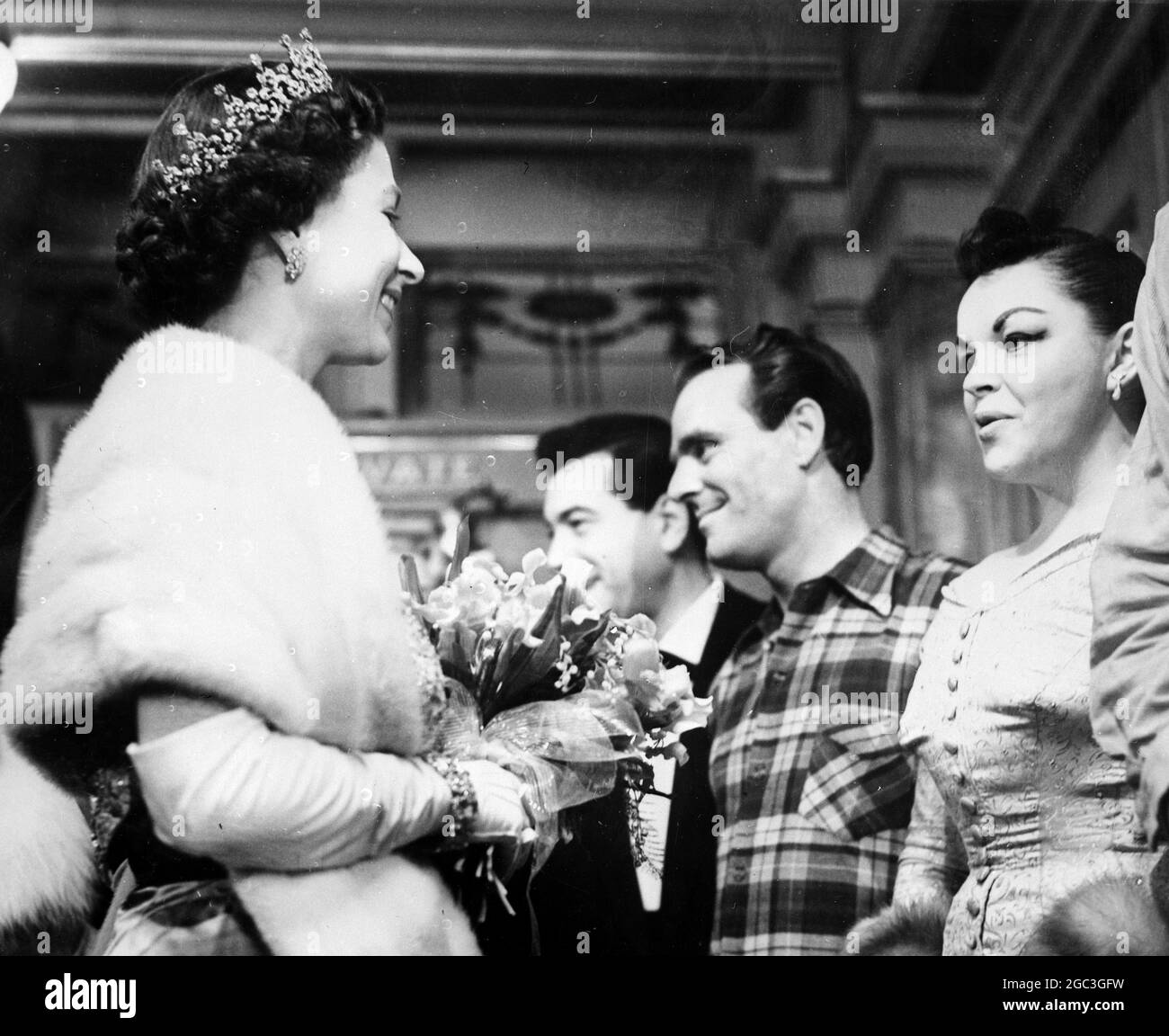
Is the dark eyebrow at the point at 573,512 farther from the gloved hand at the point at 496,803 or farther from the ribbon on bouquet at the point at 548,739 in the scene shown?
the gloved hand at the point at 496,803

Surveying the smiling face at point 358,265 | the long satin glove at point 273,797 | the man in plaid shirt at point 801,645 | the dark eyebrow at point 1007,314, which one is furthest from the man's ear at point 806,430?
the long satin glove at point 273,797

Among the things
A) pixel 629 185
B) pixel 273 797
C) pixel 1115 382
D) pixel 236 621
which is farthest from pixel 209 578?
pixel 1115 382

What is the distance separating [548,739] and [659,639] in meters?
0.33

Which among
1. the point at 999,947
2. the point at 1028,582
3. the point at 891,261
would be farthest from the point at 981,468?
the point at 999,947

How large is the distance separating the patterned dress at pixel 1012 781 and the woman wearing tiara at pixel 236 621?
753mm

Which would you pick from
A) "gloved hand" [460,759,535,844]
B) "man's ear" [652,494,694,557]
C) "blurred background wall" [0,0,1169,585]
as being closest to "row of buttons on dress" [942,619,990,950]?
"blurred background wall" [0,0,1169,585]

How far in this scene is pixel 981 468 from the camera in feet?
9.75

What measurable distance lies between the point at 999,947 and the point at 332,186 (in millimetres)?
1786

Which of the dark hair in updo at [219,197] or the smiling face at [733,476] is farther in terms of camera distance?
the smiling face at [733,476]

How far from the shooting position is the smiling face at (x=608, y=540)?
2.92m

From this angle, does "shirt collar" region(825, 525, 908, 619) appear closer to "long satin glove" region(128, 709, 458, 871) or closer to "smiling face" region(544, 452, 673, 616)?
"smiling face" region(544, 452, 673, 616)

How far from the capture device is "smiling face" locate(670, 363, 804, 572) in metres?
2.96

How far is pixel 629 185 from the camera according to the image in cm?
301
